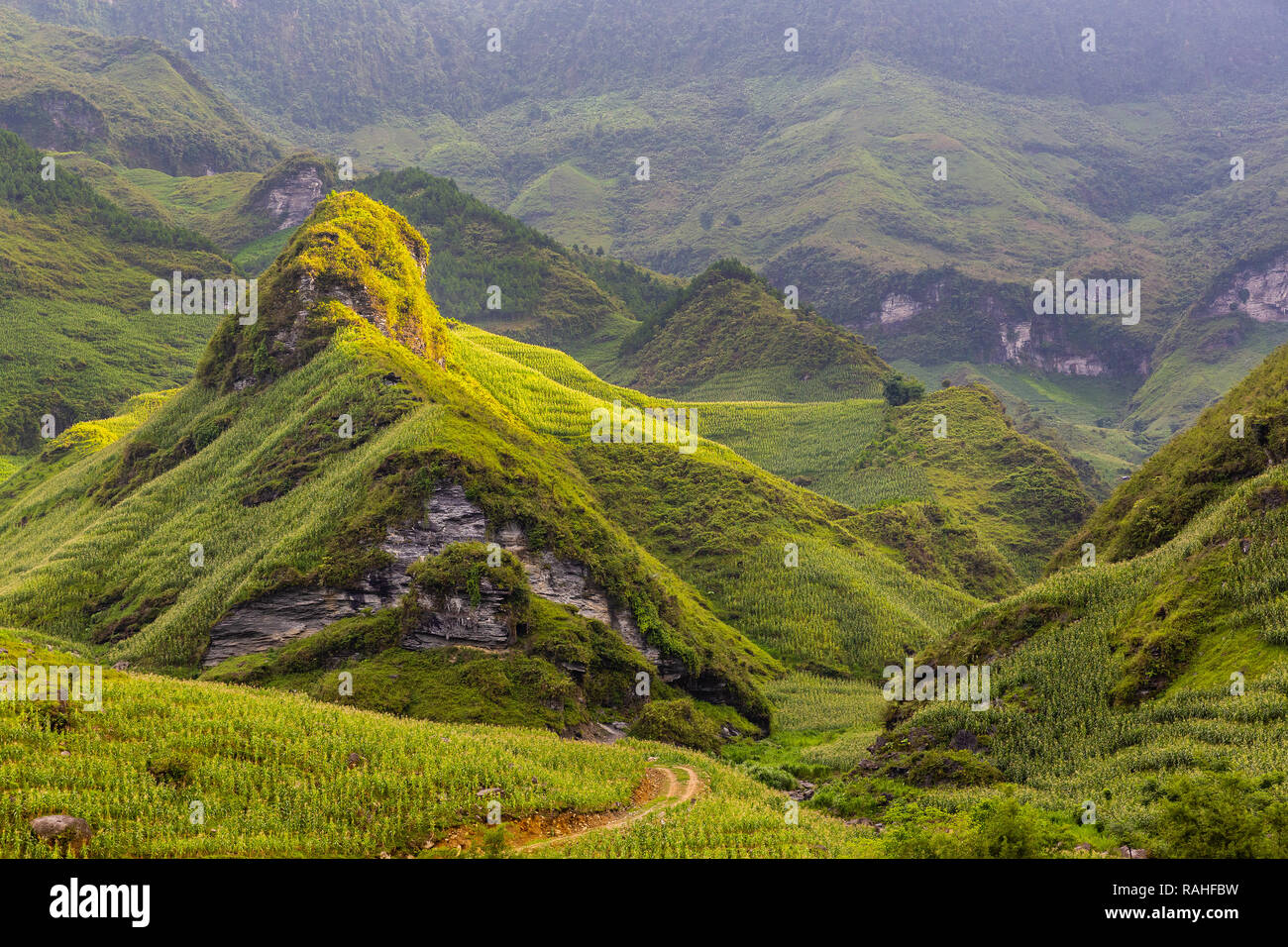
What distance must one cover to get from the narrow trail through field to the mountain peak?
54.4 m

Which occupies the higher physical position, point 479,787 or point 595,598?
point 595,598

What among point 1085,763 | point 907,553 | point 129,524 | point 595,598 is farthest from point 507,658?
point 907,553

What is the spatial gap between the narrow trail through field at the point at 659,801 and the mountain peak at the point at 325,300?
54.4m

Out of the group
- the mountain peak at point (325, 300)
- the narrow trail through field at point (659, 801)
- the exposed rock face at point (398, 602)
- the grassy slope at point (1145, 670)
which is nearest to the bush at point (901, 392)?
the mountain peak at point (325, 300)

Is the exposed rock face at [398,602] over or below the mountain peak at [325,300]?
below

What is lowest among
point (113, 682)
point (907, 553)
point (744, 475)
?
point (113, 682)

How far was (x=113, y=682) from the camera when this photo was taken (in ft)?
124

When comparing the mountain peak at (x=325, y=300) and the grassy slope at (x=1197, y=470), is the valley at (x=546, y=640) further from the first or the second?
the mountain peak at (x=325, y=300)

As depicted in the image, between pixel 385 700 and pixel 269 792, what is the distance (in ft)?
56.5

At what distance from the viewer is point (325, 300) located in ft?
291

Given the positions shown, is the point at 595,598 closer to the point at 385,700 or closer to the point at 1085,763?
the point at 385,700

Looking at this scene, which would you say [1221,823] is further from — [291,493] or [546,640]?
[291,493]

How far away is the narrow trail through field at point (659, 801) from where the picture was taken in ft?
107

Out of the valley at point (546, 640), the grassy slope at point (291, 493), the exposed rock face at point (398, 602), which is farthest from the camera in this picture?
the grassy slope at point (291, 493)
